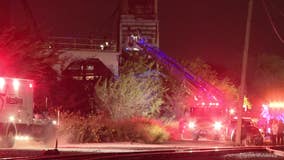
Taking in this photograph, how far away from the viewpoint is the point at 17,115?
27.3 metres

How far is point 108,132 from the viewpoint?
36188mm

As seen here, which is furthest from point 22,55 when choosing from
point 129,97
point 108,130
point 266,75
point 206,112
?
point 266,75

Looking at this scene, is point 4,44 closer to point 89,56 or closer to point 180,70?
point 180,70

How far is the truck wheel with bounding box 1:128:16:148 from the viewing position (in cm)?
2692

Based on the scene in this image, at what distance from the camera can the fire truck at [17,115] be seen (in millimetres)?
26641

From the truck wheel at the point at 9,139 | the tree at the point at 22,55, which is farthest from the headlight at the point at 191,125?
the truck wheel at the point at 9,139

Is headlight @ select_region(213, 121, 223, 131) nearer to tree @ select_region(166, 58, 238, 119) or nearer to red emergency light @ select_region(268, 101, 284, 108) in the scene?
red emergency light @ select_region(268, 101, 284, 108)

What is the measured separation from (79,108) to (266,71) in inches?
1850

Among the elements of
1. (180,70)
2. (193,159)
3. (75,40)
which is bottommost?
(193,159)

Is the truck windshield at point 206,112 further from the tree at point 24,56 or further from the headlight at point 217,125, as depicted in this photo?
the tree at point 24,56

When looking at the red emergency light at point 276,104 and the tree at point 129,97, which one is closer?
the red emergency light at point 276,104

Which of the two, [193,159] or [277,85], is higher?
[277,85]

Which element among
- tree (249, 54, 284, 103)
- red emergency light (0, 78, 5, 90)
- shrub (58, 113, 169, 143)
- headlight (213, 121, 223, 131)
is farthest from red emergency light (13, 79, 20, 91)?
tree (249, 54, 284, 103)

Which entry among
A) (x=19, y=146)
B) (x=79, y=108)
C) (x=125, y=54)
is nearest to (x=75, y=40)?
(x=125, y=54)
